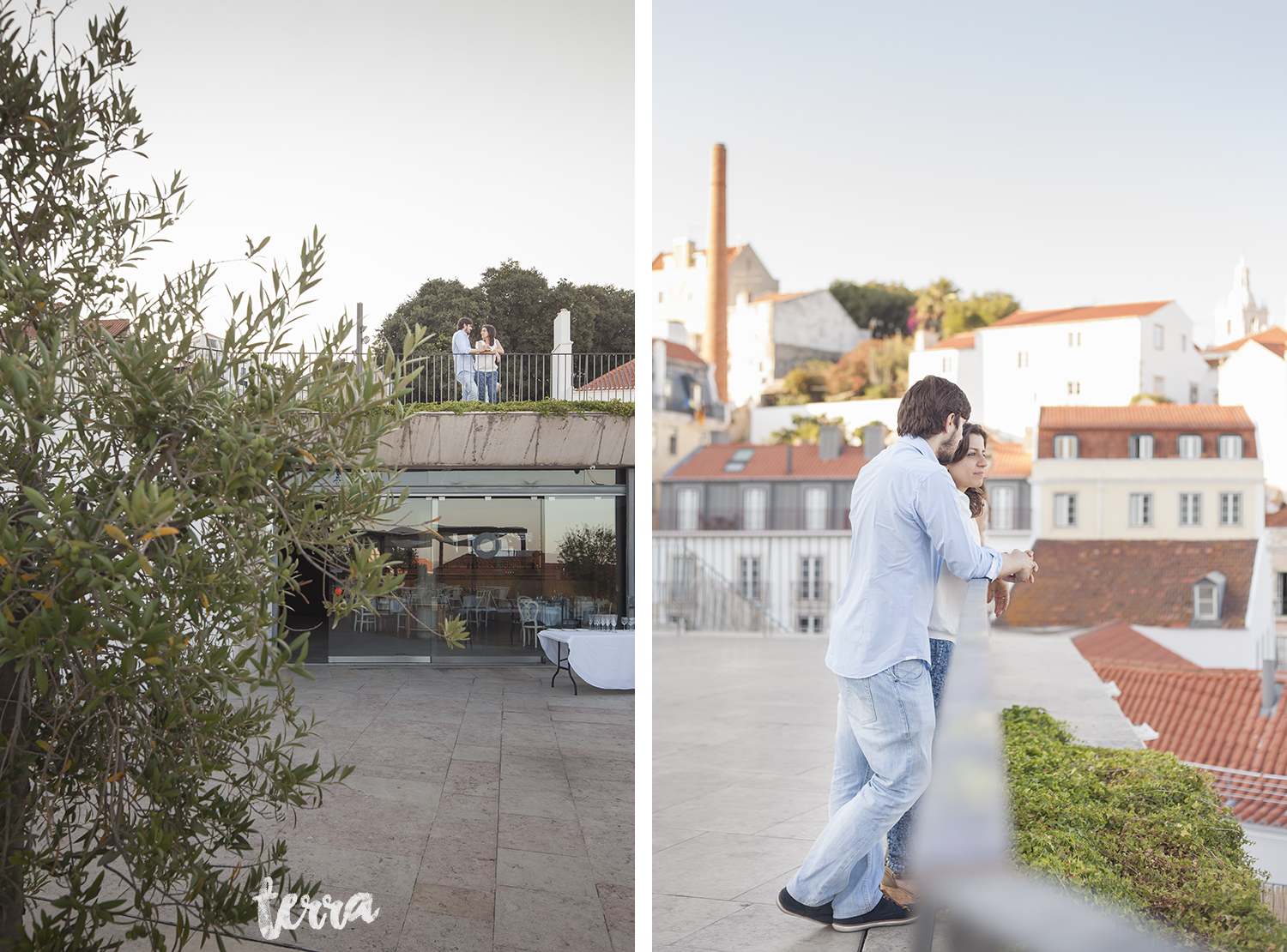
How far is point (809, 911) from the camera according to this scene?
2557 millimetres

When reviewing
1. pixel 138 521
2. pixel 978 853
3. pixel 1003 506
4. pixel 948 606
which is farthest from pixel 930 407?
pixel 138 521

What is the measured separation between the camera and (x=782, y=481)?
653 cm

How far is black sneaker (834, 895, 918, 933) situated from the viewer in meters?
2.52

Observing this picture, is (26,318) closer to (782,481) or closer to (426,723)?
(782,481)

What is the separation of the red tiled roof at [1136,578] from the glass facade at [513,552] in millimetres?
8567

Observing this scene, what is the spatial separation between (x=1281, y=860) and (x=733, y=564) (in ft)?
30.3

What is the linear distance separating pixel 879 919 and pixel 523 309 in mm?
7887

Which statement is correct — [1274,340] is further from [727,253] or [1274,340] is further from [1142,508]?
[727,253]

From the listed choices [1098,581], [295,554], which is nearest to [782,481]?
[1098,581]

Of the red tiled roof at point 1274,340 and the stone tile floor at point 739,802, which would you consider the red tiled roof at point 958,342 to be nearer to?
the red tiled roof at point 1274,340

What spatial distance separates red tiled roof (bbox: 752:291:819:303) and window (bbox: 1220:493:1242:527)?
114 inches

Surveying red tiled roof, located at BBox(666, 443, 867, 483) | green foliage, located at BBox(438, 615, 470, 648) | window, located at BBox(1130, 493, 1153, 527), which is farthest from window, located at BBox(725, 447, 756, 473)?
green foliage, located at BBox(438, 615, 470, 648)

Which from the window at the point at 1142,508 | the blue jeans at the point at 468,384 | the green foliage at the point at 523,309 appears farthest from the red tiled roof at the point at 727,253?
the blue jeans at the point at 468,384

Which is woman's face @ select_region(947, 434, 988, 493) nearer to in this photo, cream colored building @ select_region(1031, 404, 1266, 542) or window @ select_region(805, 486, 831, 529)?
cream colored building @ select_region(1031, 404, 1266, 542)
